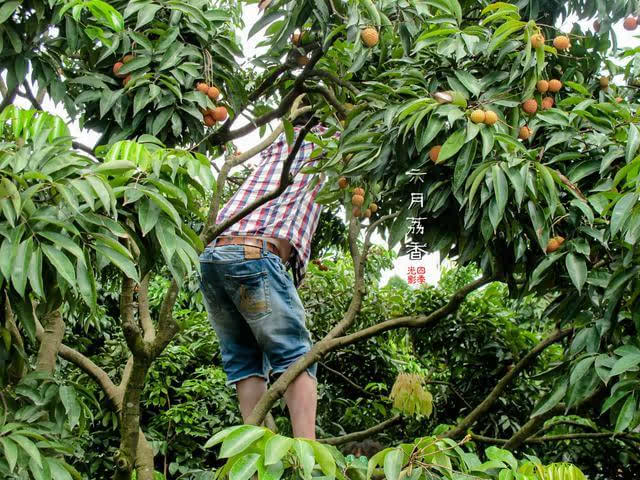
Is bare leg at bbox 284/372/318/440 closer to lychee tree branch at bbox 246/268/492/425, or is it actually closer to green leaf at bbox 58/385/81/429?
lychee tree branch at bbox 246/268/492/425

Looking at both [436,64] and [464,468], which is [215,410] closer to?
[436,64]

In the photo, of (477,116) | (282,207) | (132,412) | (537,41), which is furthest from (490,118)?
(132,412)

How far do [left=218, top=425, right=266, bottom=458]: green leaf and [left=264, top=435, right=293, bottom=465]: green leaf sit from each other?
0.08ft

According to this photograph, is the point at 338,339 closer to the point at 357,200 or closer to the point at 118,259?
the point at 357,200

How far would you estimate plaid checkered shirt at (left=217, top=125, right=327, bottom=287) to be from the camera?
2.12 meters

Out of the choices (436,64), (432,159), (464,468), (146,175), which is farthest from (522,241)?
(146,175)

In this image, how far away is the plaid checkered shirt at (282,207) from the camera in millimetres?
2115

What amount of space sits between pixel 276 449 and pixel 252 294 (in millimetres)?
879

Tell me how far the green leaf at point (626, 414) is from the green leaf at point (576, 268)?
252 mm

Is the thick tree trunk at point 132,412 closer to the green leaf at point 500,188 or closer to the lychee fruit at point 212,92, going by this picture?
the lychee fruit at point 212,92

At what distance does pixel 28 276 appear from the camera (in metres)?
1.30

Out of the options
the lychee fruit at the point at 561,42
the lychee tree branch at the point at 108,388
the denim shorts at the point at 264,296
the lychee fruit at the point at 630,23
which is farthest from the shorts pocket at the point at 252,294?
the lychee fruit at the point at 630,23

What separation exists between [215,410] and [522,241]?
244cm

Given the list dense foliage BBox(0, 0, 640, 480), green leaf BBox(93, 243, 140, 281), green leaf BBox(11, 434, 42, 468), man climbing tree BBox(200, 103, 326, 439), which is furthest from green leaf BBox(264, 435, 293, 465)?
man climbing tree BBox(200, 103, 326, 439)
